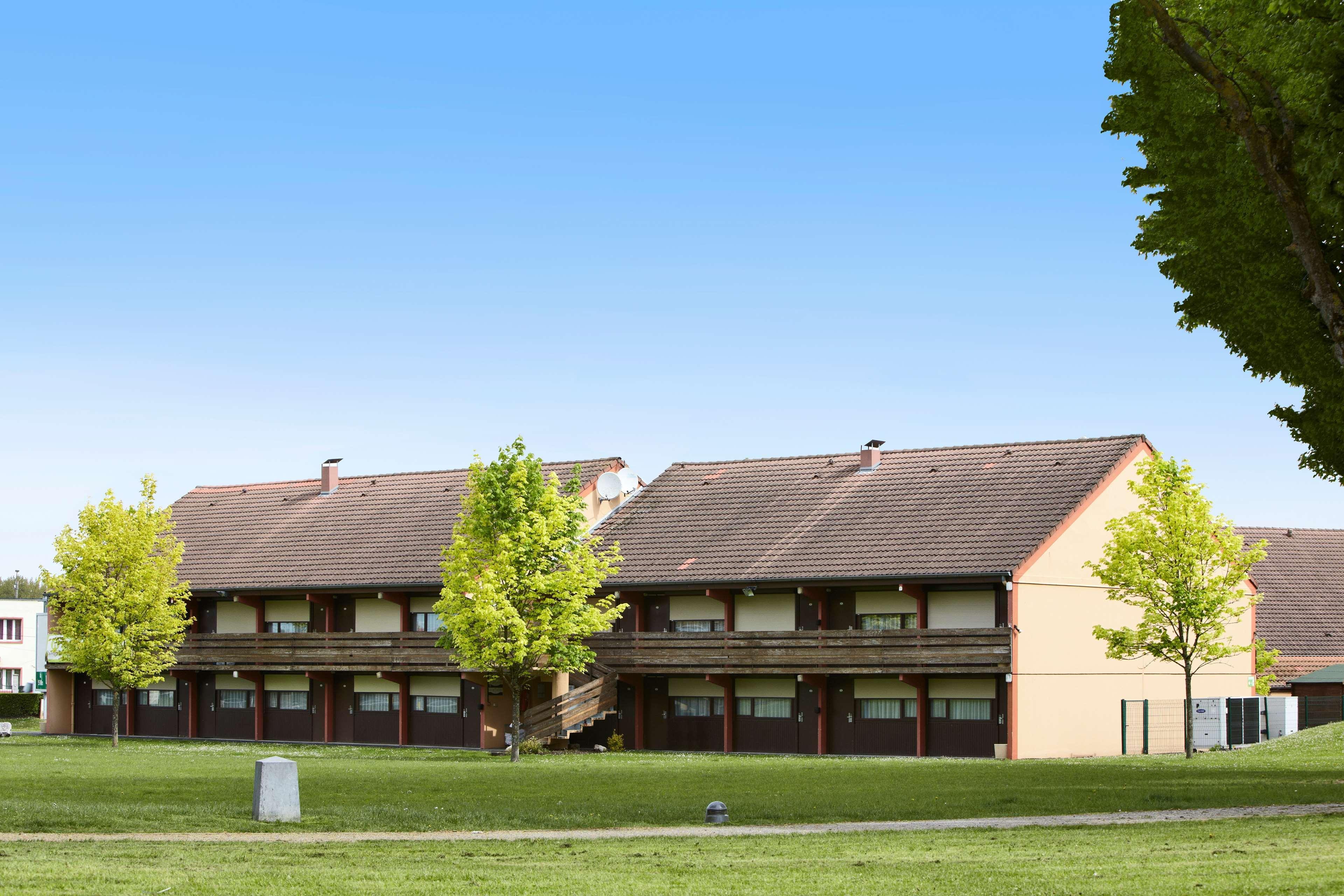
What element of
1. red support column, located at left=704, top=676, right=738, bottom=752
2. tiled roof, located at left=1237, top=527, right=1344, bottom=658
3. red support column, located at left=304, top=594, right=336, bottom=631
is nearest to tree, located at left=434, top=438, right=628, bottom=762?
red support column, located at left=704, top=676, right=738, bottom=752

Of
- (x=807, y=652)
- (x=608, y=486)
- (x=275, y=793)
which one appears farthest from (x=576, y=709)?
(x=275, y=793)

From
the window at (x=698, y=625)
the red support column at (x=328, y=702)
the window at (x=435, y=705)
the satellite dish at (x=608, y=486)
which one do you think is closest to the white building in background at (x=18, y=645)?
the red support column at (x=328, y=702)

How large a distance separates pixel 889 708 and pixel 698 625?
6777mm

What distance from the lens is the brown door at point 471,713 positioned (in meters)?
50.9

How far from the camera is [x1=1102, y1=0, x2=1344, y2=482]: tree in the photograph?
2097cm

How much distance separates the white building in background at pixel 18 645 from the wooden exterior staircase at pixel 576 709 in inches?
2257

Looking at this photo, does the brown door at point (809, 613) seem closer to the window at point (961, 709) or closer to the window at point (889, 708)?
the window at point (889, 708)

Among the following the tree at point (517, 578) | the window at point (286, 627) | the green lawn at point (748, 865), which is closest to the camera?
the green lawn at point (748, 865)

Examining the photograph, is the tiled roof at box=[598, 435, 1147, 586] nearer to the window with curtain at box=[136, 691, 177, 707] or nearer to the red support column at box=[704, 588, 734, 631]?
the red support column at box=[704, 588, 734, 631]

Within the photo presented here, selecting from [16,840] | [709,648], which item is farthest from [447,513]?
[16,840]

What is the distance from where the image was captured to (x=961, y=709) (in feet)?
145

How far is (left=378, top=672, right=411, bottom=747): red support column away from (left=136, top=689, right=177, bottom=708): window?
10.6m

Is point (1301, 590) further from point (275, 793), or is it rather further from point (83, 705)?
point (275, 793)

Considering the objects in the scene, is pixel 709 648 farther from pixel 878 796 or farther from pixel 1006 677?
pixel 878 796
